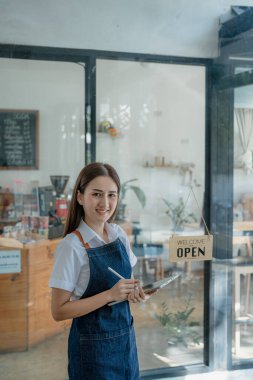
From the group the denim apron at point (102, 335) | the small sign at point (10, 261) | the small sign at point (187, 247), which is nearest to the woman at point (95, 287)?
the denim apron at point (102, 335)

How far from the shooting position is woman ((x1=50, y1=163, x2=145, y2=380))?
5.62 feet

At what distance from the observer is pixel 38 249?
3152 millimetres

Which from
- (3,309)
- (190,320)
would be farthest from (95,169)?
(190,320)

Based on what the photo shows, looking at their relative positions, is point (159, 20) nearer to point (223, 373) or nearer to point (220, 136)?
point (220, 136)

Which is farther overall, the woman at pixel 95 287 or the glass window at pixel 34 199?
the glass window at pixel 34 199

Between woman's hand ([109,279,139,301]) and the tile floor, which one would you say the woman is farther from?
the tile floor

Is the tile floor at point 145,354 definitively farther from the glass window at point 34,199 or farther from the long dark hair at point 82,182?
the long dark hair at point 82,182

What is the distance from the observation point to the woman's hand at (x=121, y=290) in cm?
169

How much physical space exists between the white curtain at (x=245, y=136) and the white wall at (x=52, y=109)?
1064 millimetres

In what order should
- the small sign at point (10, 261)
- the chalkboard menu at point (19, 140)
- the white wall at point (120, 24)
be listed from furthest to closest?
the chalkboard menu at point (19, 140), the small sign at point (10, 261), the white wall at point (120, 24)

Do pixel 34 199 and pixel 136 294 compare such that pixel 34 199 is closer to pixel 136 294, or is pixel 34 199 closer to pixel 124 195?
pixel 124 195

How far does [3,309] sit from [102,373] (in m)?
1.50

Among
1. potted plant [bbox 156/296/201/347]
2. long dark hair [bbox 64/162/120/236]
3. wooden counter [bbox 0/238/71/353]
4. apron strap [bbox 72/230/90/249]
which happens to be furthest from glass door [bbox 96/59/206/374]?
apron strap [bbox 72/230/90/249]

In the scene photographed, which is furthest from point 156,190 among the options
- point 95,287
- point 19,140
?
point 95,287
